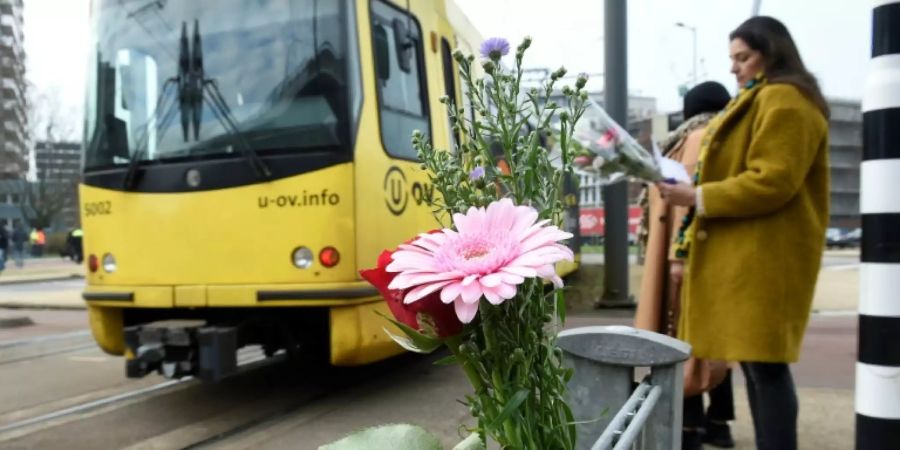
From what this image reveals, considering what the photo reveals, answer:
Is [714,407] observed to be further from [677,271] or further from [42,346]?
[42,346]

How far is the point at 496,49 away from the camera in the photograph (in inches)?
37.1

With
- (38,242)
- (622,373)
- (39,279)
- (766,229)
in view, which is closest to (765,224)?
(766,229)

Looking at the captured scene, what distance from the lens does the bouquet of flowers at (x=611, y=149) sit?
2533mm

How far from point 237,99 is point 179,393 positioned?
2.14 meters

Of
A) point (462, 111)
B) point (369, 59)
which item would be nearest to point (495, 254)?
point (462, 111)

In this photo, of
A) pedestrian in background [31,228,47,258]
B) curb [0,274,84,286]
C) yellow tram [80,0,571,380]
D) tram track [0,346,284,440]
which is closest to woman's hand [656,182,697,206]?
yellow tram [80,0,571,380]

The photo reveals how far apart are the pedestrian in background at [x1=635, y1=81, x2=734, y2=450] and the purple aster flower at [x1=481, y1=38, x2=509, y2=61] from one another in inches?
83.0

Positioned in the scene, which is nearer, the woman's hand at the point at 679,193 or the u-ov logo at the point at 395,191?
the woman's hand at the point at 679,193

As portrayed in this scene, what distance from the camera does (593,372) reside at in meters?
1.44

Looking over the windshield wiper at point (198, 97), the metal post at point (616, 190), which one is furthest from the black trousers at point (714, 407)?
the metal post at point (616, 190)

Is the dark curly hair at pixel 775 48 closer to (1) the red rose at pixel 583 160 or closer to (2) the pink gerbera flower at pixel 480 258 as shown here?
(1) the red rose at pixel 583 160

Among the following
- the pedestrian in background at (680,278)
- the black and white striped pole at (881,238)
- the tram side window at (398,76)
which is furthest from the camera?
the tram side window at (398,76)

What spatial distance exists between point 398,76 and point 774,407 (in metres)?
2.98

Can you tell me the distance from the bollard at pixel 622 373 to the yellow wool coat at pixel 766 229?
1.18 meters
